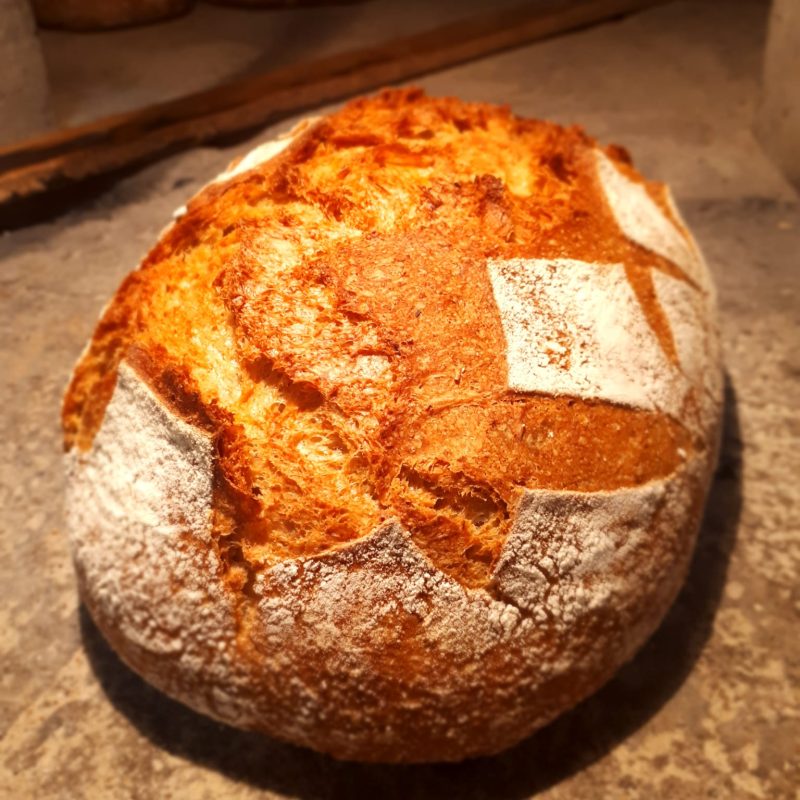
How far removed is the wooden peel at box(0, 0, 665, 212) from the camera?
2406mm

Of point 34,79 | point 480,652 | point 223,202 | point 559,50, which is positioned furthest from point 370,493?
point 559,50

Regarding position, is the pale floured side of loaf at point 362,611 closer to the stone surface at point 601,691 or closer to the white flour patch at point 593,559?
the white flour patch at point 593,559

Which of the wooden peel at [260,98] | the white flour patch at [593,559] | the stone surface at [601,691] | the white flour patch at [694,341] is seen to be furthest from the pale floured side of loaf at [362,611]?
the wooden peel at [260,98]

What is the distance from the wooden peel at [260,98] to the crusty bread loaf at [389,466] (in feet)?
3.98

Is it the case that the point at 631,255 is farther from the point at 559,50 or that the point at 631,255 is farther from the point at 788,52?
the point at 559,50

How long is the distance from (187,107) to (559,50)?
4.22 ft

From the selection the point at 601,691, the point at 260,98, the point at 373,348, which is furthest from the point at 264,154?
the point at 260,98

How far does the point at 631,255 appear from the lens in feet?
4.67

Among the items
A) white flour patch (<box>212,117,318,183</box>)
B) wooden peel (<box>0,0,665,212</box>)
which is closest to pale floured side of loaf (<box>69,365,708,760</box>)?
white flour patch (<box>212,117,318,183</box>)

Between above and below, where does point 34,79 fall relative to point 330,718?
above

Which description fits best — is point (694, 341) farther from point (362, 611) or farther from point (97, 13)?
point (97, 13)

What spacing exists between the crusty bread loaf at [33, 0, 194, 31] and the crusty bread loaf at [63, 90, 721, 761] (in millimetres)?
2215

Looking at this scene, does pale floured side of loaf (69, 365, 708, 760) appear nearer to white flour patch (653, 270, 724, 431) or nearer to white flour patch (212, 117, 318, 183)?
white flour patch (653, 270, 724, 431)

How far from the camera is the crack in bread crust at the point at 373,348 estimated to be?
1138 mm
